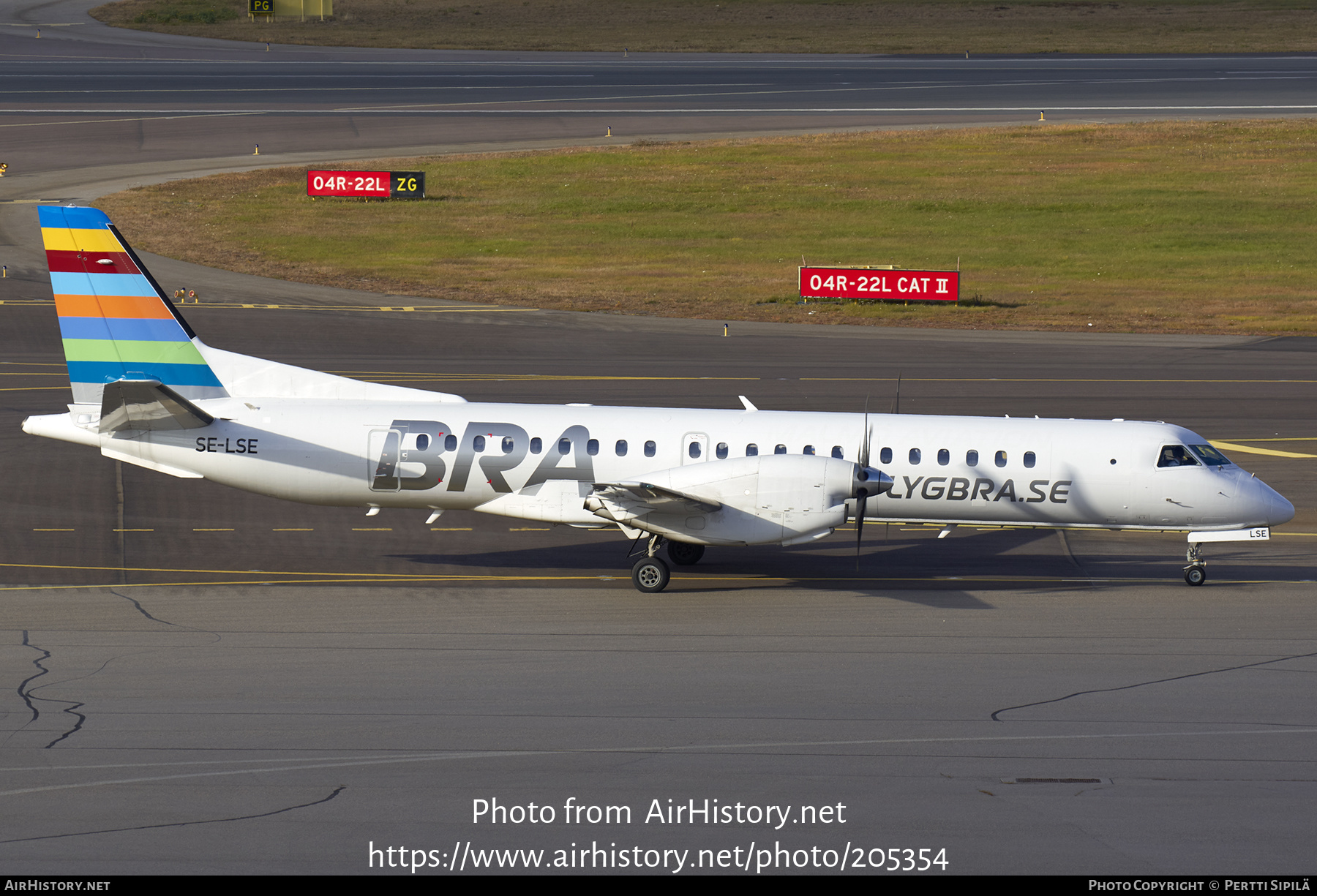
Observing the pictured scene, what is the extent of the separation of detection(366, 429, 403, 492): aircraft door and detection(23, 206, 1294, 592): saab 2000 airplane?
3cm

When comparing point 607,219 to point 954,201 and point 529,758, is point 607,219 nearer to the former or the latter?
point 954,201

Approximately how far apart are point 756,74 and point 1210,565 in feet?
249

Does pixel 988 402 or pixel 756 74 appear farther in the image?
pixel 756 74

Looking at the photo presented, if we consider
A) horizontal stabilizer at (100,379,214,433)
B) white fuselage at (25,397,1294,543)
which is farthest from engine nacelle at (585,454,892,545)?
horizontal stabilizer at (100,379,214,433)

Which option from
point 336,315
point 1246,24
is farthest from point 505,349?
point 1246,24

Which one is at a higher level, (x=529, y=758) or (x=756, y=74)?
(x=756, y=74)

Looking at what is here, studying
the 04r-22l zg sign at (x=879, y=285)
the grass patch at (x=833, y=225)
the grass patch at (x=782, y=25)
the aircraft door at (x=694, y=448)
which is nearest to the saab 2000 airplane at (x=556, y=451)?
the aircraft door at (x=694, y=448)

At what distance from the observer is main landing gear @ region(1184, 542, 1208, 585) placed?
24.6 m

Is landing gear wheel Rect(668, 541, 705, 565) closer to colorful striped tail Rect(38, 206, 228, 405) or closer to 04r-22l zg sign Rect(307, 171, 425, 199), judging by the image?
colorful striped tail Rect(38, 206, 228, 405)

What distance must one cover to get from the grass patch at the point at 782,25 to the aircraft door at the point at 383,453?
90.5 metres

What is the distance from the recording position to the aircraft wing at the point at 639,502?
22531 millimetres

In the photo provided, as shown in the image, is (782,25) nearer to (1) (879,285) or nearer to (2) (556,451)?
(1) (879,285)

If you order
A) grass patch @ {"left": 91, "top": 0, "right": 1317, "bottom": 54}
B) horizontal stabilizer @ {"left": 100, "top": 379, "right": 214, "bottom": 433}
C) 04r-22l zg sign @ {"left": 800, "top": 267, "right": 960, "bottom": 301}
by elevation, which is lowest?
horizontal stabilizer @ {"left": 100, "top": 379, "right": 214, "bottom": 433}

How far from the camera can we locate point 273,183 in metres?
66.4
